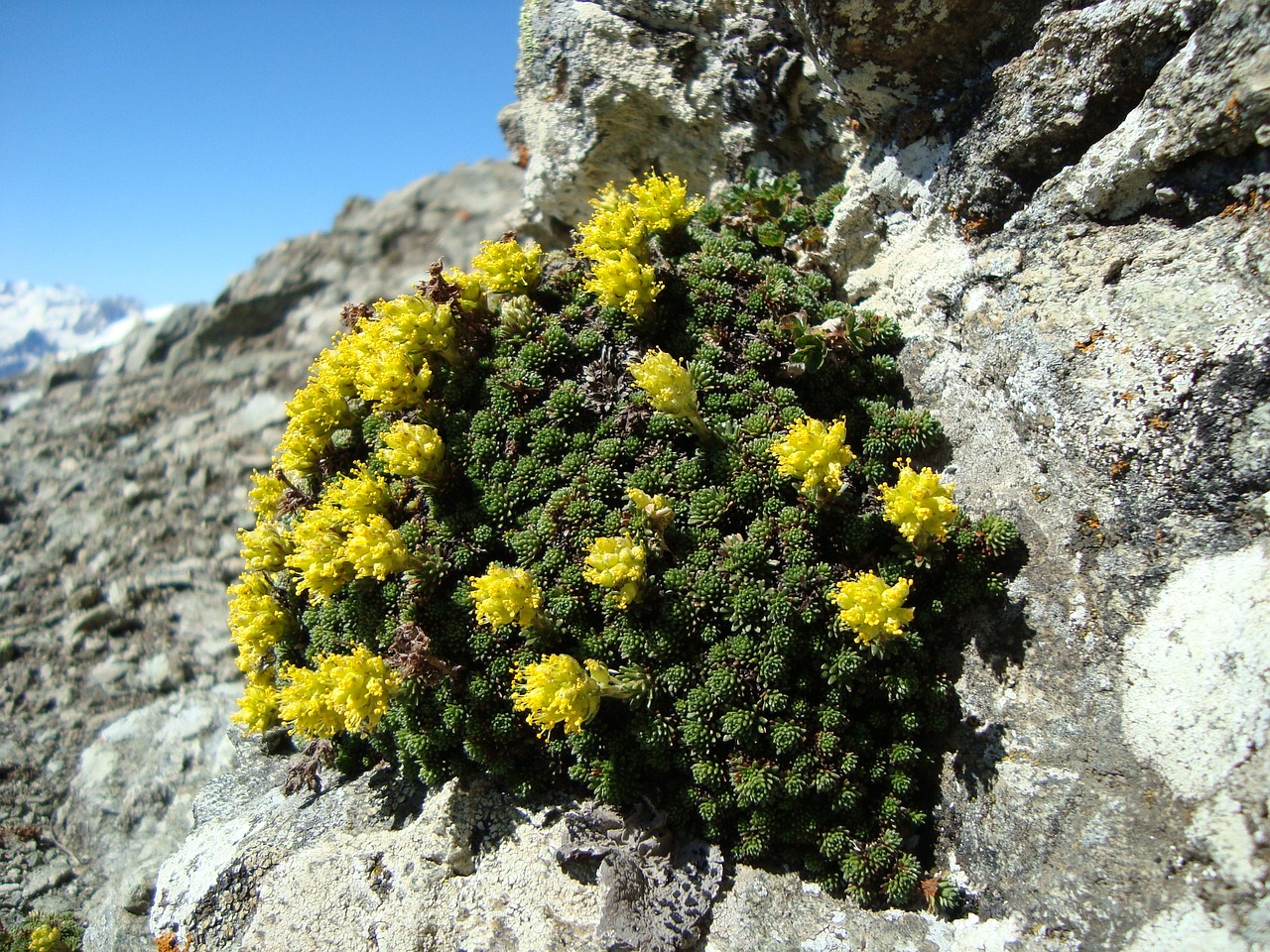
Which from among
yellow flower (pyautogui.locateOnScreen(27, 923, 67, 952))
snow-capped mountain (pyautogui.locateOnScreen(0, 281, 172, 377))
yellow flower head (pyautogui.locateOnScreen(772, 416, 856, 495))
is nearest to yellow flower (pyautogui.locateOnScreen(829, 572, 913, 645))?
yellow flower head (pyautogui.locateOnScreen(772, 416, 856, 495))

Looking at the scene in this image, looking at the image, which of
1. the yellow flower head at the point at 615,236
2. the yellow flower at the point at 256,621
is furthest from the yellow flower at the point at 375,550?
the yellow flower head at the point at 615,236

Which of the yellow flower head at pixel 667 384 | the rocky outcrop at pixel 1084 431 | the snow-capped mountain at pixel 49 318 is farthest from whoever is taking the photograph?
the snow-capped mountain at pixel 49 318

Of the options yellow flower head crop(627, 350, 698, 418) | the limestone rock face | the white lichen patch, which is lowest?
the white lichen patch

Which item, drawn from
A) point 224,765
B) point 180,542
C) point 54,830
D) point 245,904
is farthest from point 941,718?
point 180,542

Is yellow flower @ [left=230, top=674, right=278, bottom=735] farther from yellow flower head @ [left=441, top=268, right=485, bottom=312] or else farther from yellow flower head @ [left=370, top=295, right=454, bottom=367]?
yellow flower head @ [left=441, top=268, right=485, bottom=312]

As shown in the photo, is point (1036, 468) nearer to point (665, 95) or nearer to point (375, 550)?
point (375, 550)

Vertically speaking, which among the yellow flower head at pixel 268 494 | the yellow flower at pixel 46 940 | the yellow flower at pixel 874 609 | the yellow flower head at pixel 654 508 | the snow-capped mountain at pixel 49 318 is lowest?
the yellow flower at pixel 874 609

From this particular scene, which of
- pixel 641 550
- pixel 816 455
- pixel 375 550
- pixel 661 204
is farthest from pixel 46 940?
pixel 661 204

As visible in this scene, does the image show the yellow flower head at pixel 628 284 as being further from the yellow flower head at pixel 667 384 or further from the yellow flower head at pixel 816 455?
the yellow flower head at pixel 816 455
